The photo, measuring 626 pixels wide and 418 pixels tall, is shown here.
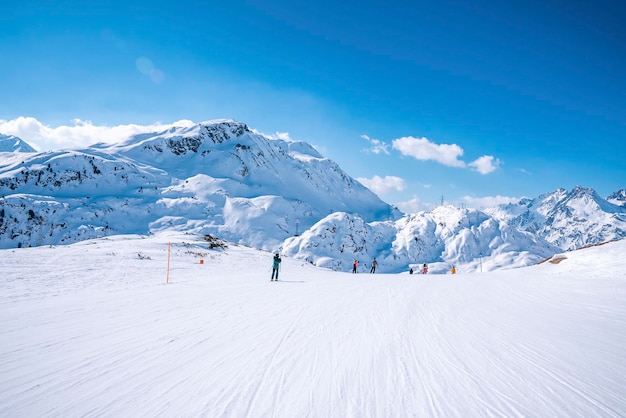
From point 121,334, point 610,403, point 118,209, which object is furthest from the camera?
point 118,209

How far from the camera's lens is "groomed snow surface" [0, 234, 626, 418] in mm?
3592

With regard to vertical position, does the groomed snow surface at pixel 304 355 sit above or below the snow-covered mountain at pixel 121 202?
below

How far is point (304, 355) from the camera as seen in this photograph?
510 centimetres

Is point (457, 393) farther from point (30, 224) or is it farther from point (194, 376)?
point (30, 224)

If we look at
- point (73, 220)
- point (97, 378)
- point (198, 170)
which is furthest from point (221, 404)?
point (198, 170)

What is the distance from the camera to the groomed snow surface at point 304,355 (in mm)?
3592

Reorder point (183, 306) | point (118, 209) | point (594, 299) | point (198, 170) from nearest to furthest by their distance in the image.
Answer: point (183, 306), point (594, 299), point (118, 209), point (198, 170)

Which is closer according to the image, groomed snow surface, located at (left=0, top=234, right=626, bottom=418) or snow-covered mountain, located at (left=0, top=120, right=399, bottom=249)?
groomed snow surface, located at (left=0, top=234, right=626, bottom=418)

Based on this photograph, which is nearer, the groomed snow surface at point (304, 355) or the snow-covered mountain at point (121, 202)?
the groomed snow surface at point (304, 355)

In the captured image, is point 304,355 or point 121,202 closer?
point 304,355

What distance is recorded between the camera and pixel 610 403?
3.79m

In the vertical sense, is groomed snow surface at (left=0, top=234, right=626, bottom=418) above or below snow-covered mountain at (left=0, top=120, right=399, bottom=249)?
below

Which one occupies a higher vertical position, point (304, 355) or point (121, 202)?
point (121, 202)

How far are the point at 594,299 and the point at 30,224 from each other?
463 feet
